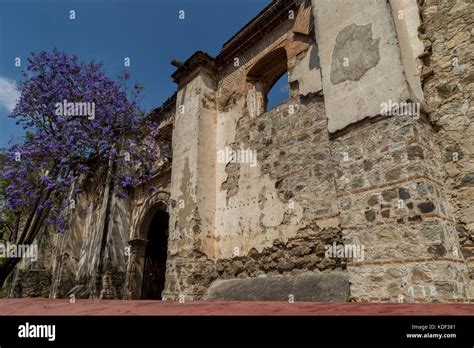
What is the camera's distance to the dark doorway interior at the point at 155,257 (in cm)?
920

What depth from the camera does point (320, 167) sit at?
489cm

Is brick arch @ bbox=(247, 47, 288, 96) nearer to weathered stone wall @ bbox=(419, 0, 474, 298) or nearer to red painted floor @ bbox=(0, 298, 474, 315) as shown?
weathered stone wall @ bbox=(419, 0, 474, 298)

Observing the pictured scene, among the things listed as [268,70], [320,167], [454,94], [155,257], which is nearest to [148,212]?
[155,257]

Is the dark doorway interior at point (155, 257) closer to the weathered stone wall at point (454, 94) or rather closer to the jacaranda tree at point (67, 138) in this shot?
the jacaranda tree at point (67, 138)

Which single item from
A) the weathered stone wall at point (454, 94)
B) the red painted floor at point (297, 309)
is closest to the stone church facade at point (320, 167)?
the weathered stone wall at point (454, 94)

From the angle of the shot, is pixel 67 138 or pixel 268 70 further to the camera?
pixel 67 138

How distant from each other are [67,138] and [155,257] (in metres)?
4.21

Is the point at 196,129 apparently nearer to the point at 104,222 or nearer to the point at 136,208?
the point at 136,208

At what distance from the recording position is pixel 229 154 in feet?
21.9

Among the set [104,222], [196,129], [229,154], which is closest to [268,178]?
[229,154]

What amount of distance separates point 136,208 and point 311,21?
6.93 metres

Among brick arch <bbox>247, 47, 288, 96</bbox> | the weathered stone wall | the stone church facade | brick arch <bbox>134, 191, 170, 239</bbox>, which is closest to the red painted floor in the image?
the stone church facade

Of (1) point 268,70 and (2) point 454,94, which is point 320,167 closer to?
(2) point 454,94

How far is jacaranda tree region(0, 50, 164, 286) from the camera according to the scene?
28.7 feet
